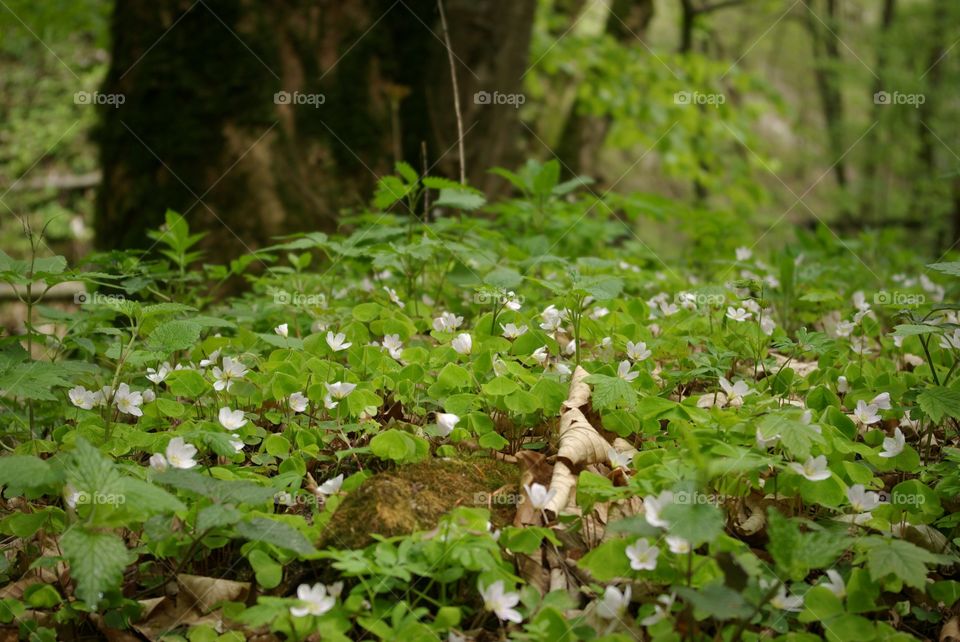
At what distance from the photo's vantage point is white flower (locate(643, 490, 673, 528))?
1497 mm

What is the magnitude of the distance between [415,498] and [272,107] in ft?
11.1

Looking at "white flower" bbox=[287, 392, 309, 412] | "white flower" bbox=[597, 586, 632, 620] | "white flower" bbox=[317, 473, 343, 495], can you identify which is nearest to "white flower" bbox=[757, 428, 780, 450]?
"white flower" bbox=[597, 586, 632, 620]

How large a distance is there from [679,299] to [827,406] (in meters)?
0.91

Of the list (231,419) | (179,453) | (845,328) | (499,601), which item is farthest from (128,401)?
(845,328)

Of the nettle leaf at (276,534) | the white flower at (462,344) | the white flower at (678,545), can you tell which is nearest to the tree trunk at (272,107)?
the white flower at (462,344)

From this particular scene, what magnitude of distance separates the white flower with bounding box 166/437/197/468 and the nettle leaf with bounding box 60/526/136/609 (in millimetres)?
A: 320

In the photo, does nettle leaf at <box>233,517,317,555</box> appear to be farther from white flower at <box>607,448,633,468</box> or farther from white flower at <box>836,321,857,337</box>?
white flower at <box>836,321,857,337</box>

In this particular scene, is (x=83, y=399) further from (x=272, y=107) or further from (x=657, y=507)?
(x=272, y=107)

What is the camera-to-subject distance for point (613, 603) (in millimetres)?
1546

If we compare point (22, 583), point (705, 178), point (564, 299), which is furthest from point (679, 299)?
point (705, 178)

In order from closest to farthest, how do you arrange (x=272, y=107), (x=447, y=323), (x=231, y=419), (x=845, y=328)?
1. (x=231, y=419)
2. (x=447, y=323)
3. (x=845, y=328)
4. (x=272, y=107)

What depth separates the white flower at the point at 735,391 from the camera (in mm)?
2160

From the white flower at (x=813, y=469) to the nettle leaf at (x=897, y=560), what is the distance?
17cm

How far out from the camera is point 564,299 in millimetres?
2564
